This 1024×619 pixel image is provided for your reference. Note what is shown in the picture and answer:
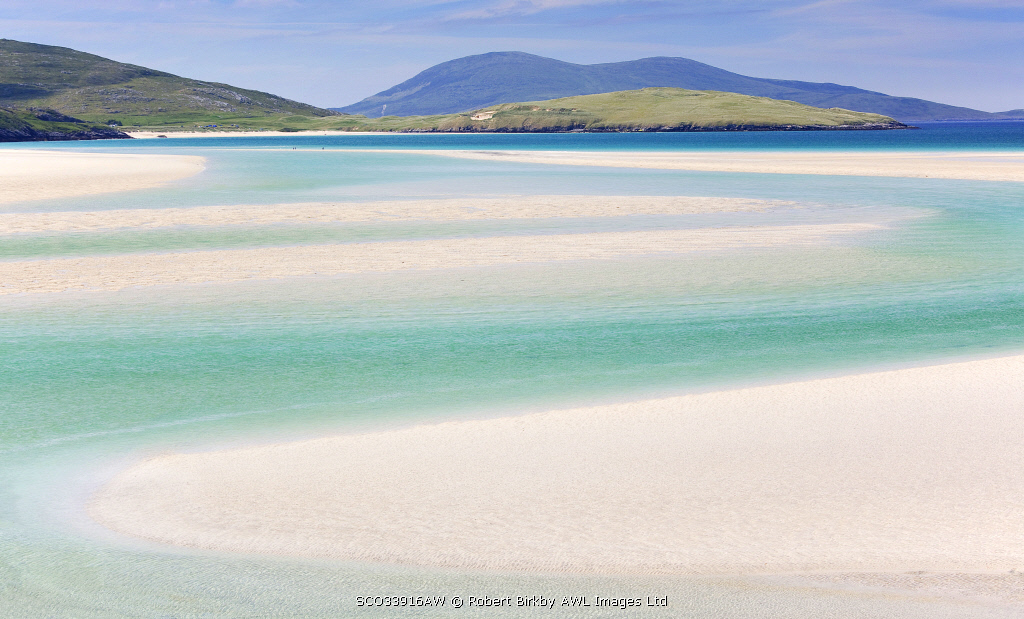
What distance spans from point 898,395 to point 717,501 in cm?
369

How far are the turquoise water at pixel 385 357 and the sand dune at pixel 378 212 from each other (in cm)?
277

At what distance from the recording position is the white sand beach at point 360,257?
16.1 m

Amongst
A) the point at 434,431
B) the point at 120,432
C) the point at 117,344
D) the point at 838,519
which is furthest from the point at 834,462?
the point at 117,344

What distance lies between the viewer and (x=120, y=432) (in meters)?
8.34

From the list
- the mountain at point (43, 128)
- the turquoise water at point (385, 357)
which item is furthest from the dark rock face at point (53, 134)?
the turquoise water at point (385, 357)

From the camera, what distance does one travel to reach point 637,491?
262 inches

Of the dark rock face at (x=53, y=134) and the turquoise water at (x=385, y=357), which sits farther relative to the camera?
the dark rock face at (x=53, y=134)

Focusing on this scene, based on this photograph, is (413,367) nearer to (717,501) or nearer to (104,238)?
(717,501)

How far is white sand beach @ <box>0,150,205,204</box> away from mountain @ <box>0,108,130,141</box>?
271 ft

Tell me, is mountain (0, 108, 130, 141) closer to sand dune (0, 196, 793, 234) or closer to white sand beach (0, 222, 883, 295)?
sand dune (0, 196, 793, 234)

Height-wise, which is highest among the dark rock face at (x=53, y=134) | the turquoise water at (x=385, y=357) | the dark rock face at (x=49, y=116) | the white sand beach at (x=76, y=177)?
the dark rock face at (x=49, y=116)

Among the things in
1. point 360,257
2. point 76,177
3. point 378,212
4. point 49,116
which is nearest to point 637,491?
point 360,257

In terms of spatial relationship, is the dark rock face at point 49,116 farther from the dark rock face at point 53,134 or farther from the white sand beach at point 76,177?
the white sand beach at point 76,177

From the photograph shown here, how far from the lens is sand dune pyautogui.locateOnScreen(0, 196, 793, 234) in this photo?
24.1 meters
